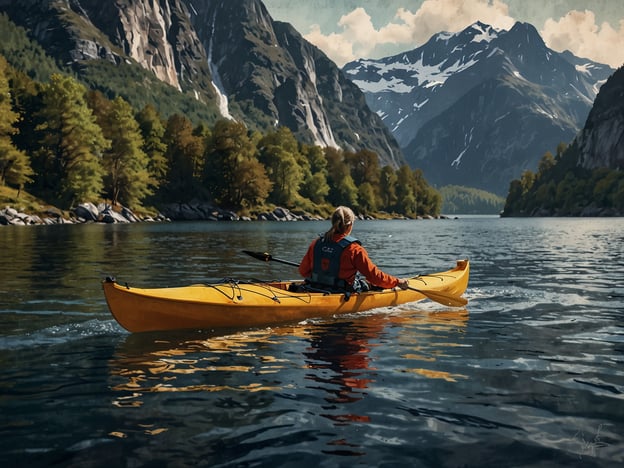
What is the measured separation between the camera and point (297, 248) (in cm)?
3381

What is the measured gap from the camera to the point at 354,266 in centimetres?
1223

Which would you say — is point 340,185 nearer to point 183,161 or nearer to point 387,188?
point 387,188

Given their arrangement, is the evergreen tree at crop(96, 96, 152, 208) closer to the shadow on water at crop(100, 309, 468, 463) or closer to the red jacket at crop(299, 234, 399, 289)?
the red jacket at crop(299, 234, 399, 289)

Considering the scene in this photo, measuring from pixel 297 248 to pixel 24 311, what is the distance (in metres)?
21.7

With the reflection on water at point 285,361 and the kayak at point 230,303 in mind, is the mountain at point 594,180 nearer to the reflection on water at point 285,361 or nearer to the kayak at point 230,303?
the kayak at point 230,303

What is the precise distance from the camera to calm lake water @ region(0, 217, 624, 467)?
5.57 metres

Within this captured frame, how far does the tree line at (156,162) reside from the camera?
217ft

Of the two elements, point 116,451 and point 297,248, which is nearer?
point 116,451

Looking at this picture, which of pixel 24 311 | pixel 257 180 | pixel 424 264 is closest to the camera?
pixel 24 311

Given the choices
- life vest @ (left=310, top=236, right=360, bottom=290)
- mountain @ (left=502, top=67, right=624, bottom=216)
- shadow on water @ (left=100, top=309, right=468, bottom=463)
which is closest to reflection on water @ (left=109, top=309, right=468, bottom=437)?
shadow on water @ (left=100, top=309, right=468, bottom=463)

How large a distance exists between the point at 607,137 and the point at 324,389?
208954mm

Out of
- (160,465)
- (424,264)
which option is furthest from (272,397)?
(424,264)

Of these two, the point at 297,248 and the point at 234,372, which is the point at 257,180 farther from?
the point at 234,372

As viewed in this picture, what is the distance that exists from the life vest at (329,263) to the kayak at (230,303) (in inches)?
10.6
